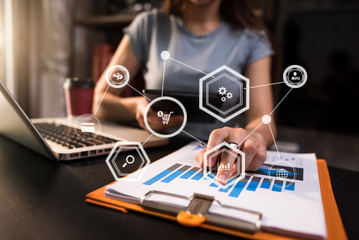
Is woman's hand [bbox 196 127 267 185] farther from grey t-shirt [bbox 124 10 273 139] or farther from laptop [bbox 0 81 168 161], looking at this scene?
grey t-shirt [bbox 124 10 273 139]

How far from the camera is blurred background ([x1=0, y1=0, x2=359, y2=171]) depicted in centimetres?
102

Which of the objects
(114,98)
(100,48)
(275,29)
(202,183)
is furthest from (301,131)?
(100,48)

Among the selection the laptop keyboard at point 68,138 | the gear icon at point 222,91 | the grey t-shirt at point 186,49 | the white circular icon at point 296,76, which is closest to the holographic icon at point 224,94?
the gear icon at point 222,91

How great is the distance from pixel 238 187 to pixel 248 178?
0.04 meters

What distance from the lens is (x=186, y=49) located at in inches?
33.9

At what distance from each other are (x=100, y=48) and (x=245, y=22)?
821 mm

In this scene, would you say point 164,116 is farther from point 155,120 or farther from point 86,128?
point 86,128

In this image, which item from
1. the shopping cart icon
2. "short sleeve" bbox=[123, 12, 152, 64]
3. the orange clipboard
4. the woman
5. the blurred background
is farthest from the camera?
the blurred background

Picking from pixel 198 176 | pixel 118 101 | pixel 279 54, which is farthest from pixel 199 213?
pixel 279 54

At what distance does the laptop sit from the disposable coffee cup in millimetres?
54

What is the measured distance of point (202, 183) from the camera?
349 mm

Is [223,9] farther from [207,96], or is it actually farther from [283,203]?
[283,203]

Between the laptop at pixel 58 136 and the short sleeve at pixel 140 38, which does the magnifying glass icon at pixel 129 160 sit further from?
the short sleeve at pixel 140 38

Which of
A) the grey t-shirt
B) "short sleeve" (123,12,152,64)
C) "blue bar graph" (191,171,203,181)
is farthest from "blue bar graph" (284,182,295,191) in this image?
"short sleeve" (123,12,152,64)
